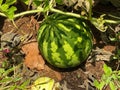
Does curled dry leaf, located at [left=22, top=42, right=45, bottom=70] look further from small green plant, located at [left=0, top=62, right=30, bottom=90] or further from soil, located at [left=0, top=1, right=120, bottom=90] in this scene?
small green plant, located at [left=0, top=62, right=30, bottom=90]

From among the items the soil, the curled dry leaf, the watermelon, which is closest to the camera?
the watermelon

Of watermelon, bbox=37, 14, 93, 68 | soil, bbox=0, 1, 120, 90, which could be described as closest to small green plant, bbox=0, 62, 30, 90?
soil, bbox=0, 1, 120, 90

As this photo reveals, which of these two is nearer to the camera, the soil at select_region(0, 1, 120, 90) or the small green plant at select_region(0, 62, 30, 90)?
the small green plant at select_region(0, 62, 30, 90)

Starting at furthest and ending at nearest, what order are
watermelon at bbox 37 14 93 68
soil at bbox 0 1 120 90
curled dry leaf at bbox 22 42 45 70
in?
curled dry leaf at bbox 22 42 45 70 < soil at bbox 0 1 120 90 < watermelon at bbox 37 14 93 68

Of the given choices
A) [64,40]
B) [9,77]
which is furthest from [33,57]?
[64,40]

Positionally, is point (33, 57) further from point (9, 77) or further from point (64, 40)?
point (64, 40)

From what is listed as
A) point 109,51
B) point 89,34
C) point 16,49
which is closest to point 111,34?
point 109,51

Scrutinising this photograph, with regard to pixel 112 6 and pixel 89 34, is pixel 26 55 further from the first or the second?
pixel 112 6

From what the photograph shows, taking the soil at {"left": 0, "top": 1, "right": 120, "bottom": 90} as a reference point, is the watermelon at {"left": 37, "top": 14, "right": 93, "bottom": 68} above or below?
above
